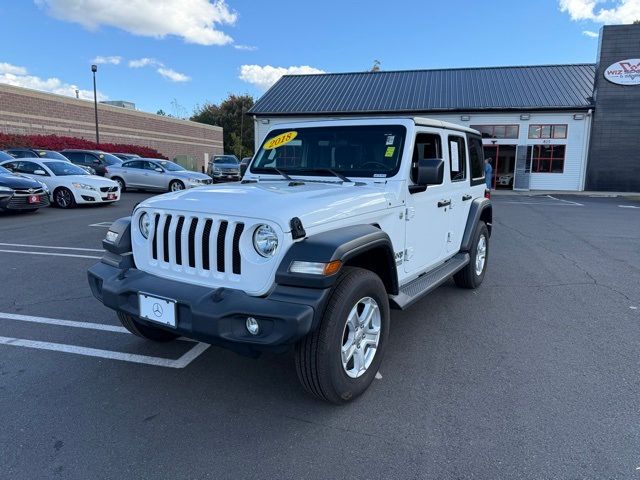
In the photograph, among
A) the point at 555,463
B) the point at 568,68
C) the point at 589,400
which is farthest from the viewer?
the point at 568,68

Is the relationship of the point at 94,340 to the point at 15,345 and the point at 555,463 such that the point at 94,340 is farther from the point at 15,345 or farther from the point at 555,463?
the point at 555,463

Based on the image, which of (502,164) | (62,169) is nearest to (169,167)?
(62,169)

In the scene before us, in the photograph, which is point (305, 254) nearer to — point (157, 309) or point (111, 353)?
point (157, 309)

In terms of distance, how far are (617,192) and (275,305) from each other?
26.6 m

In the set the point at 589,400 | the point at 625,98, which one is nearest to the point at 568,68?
the point at 625,98

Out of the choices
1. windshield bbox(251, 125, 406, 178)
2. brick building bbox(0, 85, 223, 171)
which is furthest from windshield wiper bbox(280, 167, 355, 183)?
brick building bbox(0, 85, 223, 171)

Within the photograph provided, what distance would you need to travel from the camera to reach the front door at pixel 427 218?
157 inches

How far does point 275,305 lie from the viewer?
2604 mm

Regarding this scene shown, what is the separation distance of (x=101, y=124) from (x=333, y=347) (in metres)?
38.0

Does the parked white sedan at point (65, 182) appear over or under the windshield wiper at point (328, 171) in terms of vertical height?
under

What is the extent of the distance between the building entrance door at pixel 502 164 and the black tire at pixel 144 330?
78.9 ft

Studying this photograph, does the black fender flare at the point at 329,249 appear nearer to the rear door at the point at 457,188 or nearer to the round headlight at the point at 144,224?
the round headlight at the point at 144,224

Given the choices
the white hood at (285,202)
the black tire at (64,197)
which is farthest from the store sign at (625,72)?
the white hood at (285,202)

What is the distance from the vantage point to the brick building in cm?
2806
